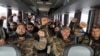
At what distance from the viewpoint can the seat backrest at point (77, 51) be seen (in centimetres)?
177

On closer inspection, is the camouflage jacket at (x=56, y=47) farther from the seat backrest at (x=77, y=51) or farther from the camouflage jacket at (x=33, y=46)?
the seat backrest at (x=77, y=51)

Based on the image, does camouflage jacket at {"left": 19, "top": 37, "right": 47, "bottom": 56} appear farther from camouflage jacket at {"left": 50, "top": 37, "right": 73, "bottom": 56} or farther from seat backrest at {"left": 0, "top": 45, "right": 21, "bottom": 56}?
seat backrest at {"left": 0, "top": 45, "right": 21, "bottom": 56}

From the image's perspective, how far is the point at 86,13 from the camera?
4.63 meters

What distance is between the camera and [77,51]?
1.79m

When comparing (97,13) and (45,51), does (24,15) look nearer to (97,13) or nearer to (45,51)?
(97,13)

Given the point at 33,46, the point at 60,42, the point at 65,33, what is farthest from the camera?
the point at 65,33

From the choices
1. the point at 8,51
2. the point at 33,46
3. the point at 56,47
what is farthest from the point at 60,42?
the point at 8,51

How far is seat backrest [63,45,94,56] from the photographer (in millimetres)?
1767

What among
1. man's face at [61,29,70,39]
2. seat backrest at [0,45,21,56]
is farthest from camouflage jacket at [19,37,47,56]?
seat backrest at [0,45,21,56]

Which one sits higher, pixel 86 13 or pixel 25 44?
pixel 86 13

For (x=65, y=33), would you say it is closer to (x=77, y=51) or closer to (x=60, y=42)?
(x=60, y=42)

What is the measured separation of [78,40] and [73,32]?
0.96 feet

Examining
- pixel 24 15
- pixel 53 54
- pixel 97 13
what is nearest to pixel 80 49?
pixel 53 54

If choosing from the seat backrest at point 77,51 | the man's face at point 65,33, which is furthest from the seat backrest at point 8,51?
the man's face at point 65,33
